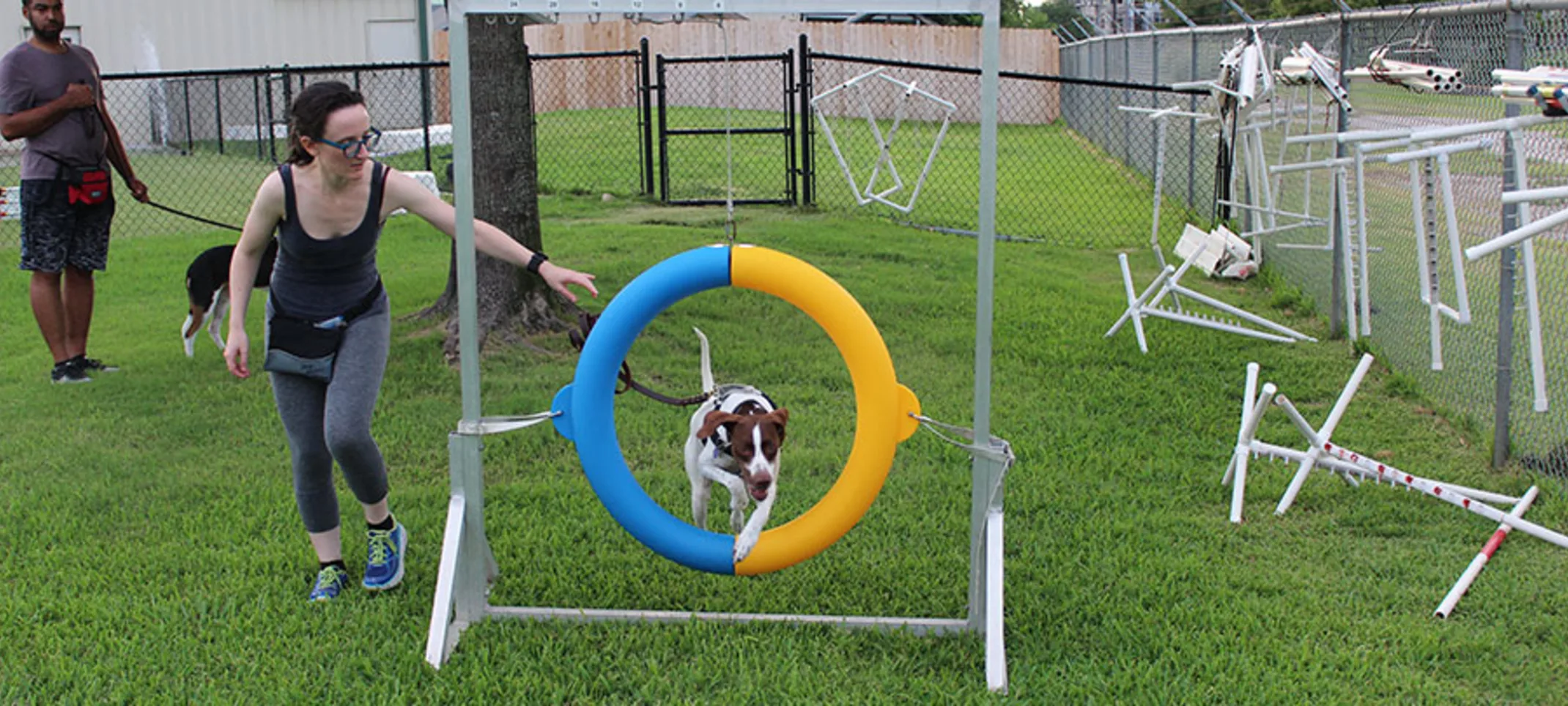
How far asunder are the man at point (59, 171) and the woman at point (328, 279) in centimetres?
323

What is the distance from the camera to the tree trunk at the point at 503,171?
22.2 feet

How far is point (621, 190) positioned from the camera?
1387cm

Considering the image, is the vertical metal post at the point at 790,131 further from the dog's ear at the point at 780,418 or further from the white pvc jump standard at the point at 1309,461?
the dog's ear at the point at 780,418

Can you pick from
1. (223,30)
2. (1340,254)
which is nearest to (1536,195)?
(1340,254)

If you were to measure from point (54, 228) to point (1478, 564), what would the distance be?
245 inches

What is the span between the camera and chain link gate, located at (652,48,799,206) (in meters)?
12.7

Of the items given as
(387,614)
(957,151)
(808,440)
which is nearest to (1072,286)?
(808,440)

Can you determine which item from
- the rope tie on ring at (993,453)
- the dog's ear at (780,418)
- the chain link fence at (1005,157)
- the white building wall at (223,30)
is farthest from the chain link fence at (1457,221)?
the white building wall at (223,30)

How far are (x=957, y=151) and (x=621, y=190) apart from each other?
19.3ft

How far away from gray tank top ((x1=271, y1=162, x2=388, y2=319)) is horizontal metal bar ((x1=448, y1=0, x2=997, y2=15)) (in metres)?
0.64

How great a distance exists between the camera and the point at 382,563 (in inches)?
160

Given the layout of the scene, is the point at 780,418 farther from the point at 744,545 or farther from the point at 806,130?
the point at 806,130

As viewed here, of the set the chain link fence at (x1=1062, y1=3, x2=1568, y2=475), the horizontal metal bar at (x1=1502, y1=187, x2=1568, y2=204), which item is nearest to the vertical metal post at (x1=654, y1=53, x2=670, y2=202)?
the chain link fence at (x1=1062, y1=3, x2=1568, y2=475)

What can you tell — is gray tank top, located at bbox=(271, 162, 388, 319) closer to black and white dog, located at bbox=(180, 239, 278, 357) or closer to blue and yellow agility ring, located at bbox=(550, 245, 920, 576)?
blue and yellow agility ring, located at bbox=(550, 245, 920, 576)
